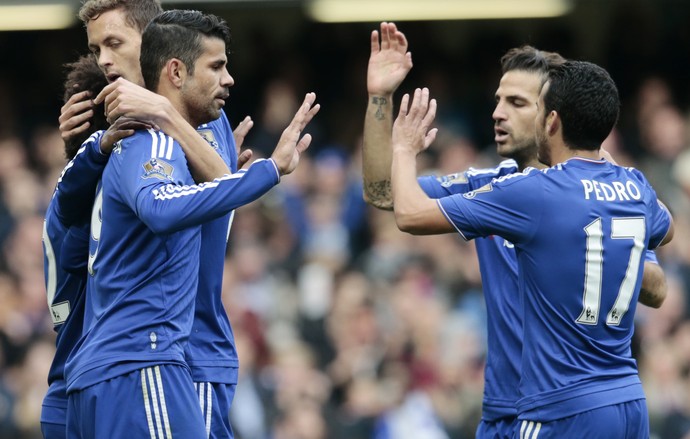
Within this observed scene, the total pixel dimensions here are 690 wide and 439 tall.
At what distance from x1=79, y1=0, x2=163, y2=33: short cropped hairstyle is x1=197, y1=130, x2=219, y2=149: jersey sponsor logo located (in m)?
0.55

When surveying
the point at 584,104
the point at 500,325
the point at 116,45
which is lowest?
the point at 500,325

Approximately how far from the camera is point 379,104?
6.32 metres

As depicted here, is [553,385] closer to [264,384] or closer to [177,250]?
[177,250]

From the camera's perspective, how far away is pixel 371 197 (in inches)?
254

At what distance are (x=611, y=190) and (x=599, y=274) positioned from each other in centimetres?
37

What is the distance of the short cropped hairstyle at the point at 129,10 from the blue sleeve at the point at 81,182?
628 millimetres

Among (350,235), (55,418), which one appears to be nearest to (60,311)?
(55,418)

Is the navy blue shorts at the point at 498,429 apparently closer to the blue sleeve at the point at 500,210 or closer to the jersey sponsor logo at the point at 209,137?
the blue sleeve at the point at 500,210

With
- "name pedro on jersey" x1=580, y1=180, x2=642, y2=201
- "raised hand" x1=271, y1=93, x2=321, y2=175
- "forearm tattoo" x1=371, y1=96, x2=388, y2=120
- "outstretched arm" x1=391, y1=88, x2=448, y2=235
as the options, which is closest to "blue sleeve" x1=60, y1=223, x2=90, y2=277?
"raised hand" x1=271, y1=93, x2=321, y2=175

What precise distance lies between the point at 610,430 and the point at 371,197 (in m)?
1.92

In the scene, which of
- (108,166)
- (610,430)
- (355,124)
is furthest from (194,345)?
(355,124)

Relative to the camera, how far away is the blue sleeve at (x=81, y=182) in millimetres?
5117

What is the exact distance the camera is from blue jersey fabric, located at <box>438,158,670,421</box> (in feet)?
16.9

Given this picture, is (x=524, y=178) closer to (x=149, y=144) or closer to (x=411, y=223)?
(x=411, y=223)
